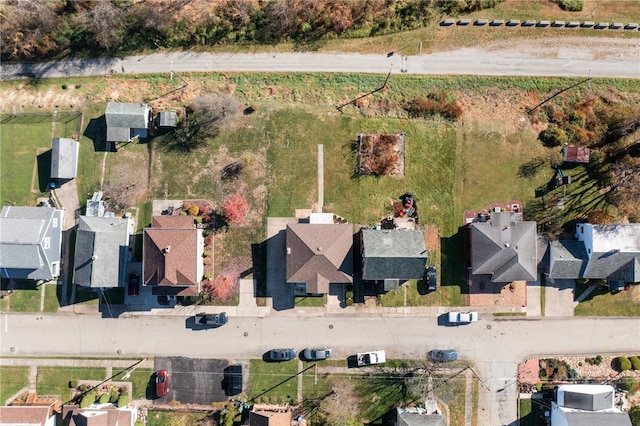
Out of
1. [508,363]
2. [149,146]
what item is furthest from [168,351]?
[508,363]

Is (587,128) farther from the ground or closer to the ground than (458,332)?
farther from the ground

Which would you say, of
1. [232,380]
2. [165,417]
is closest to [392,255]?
[232,380]

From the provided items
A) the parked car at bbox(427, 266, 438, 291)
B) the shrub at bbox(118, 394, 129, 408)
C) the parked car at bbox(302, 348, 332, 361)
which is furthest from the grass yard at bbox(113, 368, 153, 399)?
the parked car at bbox(427, 266, 438, 291)

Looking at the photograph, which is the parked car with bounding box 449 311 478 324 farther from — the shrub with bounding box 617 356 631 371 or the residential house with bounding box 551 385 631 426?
the shrub with bounding box 617 356 631 371

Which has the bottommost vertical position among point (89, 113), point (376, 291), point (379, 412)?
point (379, 412)

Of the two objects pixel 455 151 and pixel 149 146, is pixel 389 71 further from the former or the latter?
pixel 149 146

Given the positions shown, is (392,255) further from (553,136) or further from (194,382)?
(194,382)
